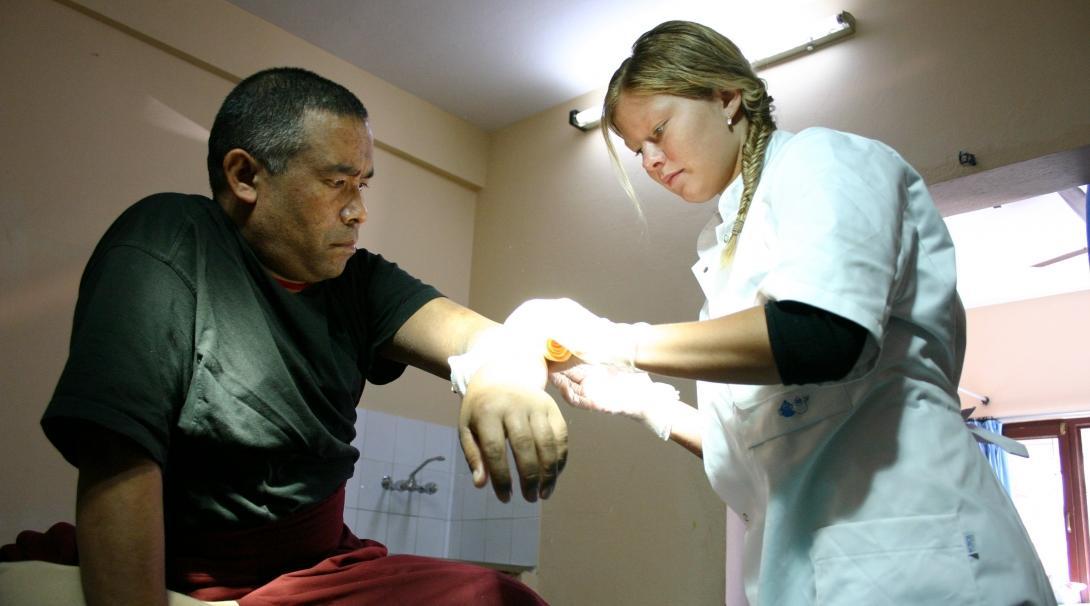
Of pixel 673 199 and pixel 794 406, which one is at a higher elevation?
pixel 673 199

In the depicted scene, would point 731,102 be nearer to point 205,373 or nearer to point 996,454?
point 205,373

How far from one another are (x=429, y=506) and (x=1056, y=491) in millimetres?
5025

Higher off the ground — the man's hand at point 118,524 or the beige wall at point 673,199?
the beige wall at point 673,199

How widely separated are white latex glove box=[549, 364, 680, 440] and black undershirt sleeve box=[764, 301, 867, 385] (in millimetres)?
565

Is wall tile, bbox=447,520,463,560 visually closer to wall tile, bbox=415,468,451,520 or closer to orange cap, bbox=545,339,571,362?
wall tile, bbox=415,468,451,520

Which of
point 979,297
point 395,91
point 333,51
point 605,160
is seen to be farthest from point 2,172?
point 979,297

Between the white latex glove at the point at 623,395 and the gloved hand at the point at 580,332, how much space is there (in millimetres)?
292

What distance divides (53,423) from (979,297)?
7.10m

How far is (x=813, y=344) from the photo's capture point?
93cm

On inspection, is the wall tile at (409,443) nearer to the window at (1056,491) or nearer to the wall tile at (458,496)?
the wall tile at (458,496)

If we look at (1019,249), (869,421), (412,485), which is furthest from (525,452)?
(1019,249)

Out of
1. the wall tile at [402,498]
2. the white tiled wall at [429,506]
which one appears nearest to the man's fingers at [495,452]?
the white tiled wall at [429,506]

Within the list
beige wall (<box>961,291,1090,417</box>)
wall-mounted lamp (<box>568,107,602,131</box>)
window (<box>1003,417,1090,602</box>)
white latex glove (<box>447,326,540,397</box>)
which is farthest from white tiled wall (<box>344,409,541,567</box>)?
beige wall (<box>961,291,1090,417</box>)

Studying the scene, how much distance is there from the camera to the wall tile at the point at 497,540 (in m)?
3.39
